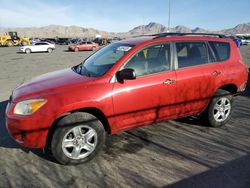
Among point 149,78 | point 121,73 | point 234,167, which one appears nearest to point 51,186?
point 121,73

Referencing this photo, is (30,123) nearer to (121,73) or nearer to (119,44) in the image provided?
(121,73)

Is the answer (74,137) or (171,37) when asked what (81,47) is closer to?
(171,37)

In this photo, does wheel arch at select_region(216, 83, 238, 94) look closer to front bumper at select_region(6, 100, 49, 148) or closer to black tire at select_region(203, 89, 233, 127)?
black tire at select_region(203, 89, 233, 127)

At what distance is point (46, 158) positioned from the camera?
404 cm

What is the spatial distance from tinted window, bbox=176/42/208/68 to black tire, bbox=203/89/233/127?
2.58 ft

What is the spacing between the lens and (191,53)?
4762mm

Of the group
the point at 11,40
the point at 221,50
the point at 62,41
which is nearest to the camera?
the point at 221,50

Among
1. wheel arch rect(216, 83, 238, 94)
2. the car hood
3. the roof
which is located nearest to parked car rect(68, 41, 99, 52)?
the roof

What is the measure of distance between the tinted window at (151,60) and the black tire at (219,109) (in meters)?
1.35

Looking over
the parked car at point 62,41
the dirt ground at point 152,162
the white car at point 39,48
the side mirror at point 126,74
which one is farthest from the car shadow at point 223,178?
the parked car at point 62,41

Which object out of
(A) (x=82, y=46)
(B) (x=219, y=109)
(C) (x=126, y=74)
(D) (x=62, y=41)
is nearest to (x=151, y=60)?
(C) (x=126, y=74)

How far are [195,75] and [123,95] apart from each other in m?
1.50

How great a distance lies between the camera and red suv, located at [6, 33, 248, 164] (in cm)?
364

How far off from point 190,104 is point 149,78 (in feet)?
3.55
